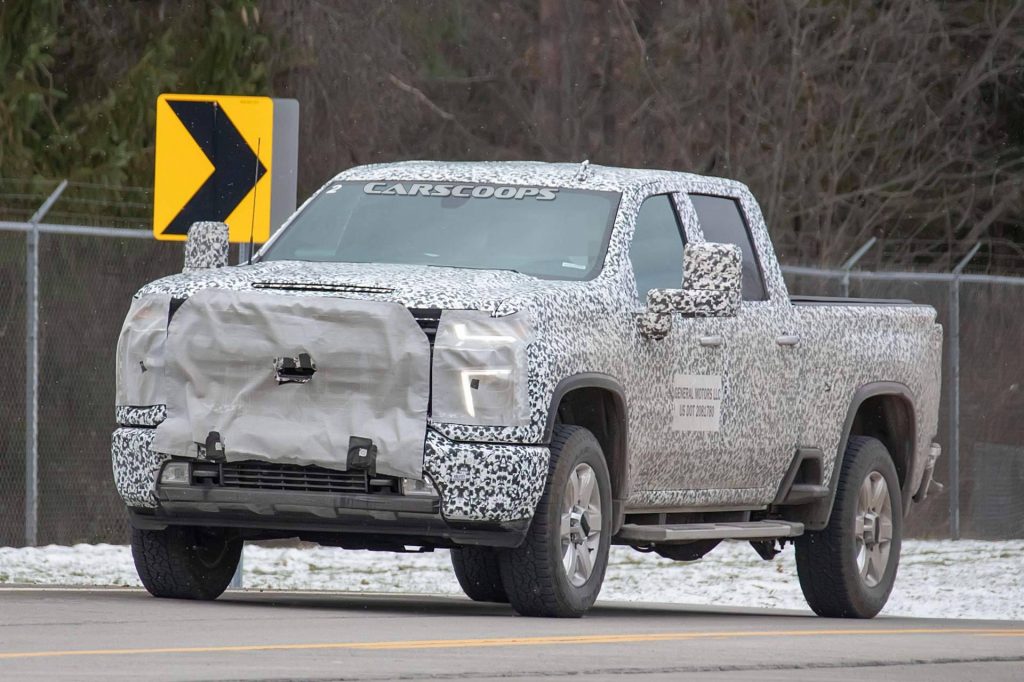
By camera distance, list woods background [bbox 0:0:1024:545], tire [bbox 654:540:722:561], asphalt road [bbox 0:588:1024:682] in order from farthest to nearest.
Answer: woods background [bbox 0:0:1024:545]
tire [bbox 654:540:722:561]
asphalt road [bbox 0:588:1024:682]

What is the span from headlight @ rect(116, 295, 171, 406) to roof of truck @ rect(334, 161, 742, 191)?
1751 millimetres

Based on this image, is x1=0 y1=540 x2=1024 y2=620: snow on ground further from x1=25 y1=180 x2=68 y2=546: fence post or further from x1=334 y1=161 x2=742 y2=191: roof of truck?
x1=334 y1=161 x2=742 y2=191: roof of truck

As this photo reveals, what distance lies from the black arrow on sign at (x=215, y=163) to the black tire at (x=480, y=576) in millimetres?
2169

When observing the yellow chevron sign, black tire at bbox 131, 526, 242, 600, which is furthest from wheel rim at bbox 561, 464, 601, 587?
the yellow chevron sign

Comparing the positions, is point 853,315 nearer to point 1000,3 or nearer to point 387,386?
point 387,386

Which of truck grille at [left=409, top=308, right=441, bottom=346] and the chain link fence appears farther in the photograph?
the chain link fence

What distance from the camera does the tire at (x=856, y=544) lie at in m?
13.0

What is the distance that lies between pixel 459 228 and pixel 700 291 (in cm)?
112

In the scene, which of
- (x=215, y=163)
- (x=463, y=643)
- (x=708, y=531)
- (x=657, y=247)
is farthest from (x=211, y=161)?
(x=463, y=643)

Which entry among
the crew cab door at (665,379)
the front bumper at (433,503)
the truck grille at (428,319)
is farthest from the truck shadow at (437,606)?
the truck grille at (428,319)

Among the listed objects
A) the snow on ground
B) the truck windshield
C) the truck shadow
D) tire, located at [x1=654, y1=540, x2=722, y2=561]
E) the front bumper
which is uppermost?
the truck windshield

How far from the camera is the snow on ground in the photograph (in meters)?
15.1

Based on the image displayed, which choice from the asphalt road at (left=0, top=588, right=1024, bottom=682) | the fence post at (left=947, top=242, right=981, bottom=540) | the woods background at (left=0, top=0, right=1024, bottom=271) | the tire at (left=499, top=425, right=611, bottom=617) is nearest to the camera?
the asphalt road at (left=0, top=588, right=1024, bottom=682)

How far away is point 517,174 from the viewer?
11797mm
